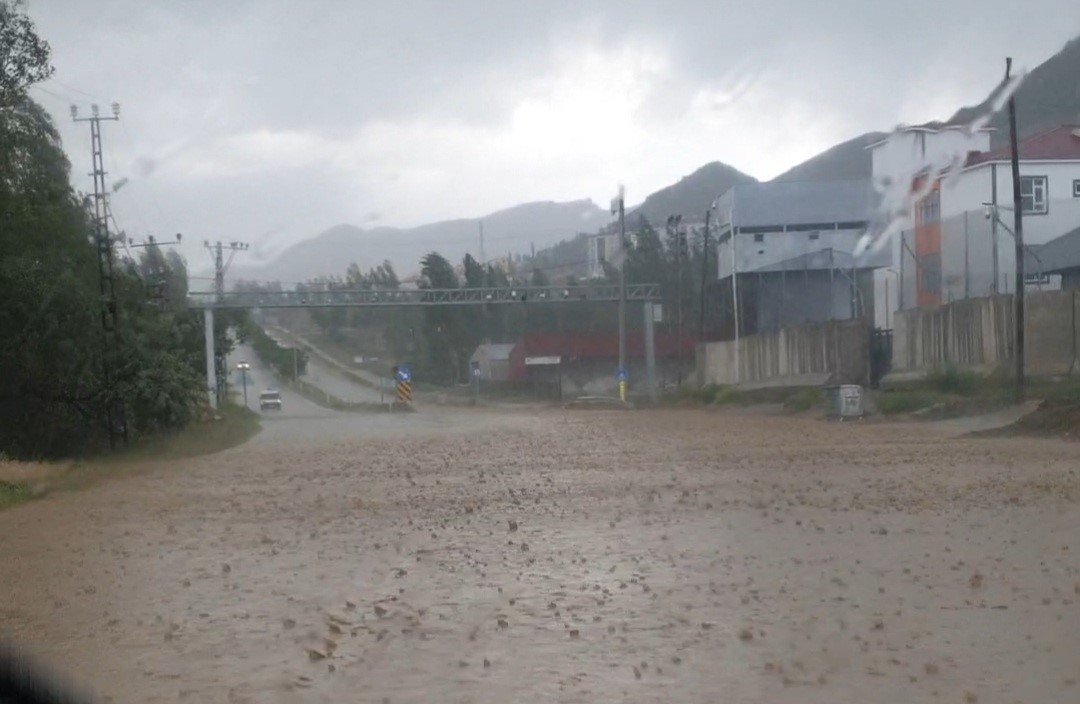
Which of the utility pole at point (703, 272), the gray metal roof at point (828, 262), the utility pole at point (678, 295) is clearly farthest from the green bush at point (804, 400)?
the utility pole at point (678, 295)

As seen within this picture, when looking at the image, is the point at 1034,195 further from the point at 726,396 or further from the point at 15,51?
the point at 15,51

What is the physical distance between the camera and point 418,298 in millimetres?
77438

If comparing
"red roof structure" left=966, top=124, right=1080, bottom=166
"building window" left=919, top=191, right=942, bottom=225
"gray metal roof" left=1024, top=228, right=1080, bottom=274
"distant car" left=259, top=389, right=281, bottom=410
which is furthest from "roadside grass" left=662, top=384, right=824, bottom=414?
"distant car" left=259, top=389, right=281, bottom=410

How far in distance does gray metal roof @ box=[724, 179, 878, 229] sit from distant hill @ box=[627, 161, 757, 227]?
100 ft

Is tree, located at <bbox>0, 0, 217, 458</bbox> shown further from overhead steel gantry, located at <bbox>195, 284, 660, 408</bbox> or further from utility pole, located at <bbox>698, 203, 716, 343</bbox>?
utility pole, located at <bbox>698, 203, 716, 343</bbox>

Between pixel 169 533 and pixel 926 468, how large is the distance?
1174 cm

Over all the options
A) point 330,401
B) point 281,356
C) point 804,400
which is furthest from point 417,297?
point 804,400

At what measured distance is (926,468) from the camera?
2245cm

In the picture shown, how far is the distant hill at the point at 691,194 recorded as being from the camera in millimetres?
96812

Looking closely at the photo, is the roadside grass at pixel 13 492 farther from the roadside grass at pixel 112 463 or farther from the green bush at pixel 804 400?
the green bush at pixel 804 400

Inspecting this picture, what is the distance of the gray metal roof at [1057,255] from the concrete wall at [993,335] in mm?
3561

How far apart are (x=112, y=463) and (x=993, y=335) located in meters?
24.4

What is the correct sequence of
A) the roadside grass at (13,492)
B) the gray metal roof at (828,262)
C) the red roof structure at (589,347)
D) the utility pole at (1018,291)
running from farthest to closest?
1. the red roof structure at (589,347)
2. the gray metal roof at (828,262)
3. the utility pole at (1018,291)
4. the roadside grass at (13,492)

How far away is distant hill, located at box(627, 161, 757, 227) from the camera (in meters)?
96.8
